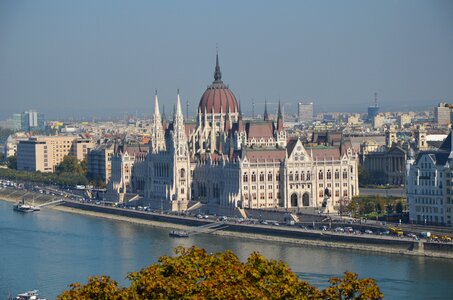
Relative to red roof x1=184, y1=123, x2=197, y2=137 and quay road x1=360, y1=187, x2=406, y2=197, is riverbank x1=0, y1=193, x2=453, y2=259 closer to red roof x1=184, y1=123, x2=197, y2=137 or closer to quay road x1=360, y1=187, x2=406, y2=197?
red roof x1=184, y1=123, x2=197, y2=137

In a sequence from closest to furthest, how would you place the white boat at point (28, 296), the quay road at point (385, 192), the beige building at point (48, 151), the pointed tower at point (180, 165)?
1. the white boat at point (28, 296)
2. the quay road at point (385, 192)
3. the pointed tower at point (180, 165)
4. the beige building at point (48, 151)

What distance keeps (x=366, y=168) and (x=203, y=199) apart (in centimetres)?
1575

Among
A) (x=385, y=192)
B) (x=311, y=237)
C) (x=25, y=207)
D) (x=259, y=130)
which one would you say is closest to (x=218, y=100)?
(x=259, y=130)

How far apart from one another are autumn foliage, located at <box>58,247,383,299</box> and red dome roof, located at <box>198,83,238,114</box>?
46257 mm

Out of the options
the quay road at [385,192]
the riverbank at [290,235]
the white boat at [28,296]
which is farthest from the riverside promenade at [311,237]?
the white boat at [28,296]

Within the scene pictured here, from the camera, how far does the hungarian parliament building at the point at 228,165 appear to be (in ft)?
209

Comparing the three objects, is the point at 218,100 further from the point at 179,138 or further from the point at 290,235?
the point at 290,235

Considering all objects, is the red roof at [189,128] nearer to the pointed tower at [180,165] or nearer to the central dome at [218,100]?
the central dome at [218,100]

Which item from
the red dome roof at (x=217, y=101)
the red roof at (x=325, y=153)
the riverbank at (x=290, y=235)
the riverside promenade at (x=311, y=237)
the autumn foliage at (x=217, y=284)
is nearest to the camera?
the autumn foliage at (x=217, y=284)

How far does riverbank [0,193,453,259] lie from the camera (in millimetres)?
47531

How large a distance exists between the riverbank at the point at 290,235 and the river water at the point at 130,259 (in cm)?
66

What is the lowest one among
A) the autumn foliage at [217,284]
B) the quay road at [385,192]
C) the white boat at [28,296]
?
the white boat at [28,296]

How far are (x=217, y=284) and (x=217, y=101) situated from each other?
157 ft

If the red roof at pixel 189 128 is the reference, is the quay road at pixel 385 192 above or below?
below
